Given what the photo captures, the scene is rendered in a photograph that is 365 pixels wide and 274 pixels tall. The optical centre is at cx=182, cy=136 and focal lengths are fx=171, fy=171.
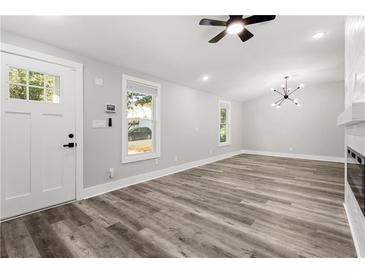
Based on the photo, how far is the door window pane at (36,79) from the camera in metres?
2.42

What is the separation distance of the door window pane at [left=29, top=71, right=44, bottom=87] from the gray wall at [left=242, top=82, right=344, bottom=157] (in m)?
7.62

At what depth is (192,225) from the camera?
209 cm

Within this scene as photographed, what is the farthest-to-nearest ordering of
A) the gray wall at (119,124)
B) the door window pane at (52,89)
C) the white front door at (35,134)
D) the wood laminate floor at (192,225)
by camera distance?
the gray wall at (119,124)
the door window pane at (52,89)
the white front door at (35,134)
the wood laminate floor at (192,225)

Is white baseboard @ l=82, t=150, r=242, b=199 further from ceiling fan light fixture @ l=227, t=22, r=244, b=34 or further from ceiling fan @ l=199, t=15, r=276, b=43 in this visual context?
ceiling fan light fixture @ l=227, t=22, r=244, b=34

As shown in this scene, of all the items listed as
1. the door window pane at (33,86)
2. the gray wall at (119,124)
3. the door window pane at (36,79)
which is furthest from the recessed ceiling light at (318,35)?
the door window pane at (36,79)

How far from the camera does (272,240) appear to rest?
1787 mm

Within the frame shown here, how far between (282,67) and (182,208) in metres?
4.44

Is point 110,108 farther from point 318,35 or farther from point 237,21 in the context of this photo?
point 318,35

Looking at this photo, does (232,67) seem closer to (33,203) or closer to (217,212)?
(217,212)

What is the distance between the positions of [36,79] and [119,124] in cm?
139

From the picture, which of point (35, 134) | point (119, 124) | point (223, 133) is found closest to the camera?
point (35, 134)

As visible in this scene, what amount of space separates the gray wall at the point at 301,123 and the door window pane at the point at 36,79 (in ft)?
25.0

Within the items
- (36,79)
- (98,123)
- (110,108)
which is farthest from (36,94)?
(110,108)

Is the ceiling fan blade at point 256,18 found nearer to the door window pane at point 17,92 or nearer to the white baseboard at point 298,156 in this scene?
the door window pane at point 17,92
